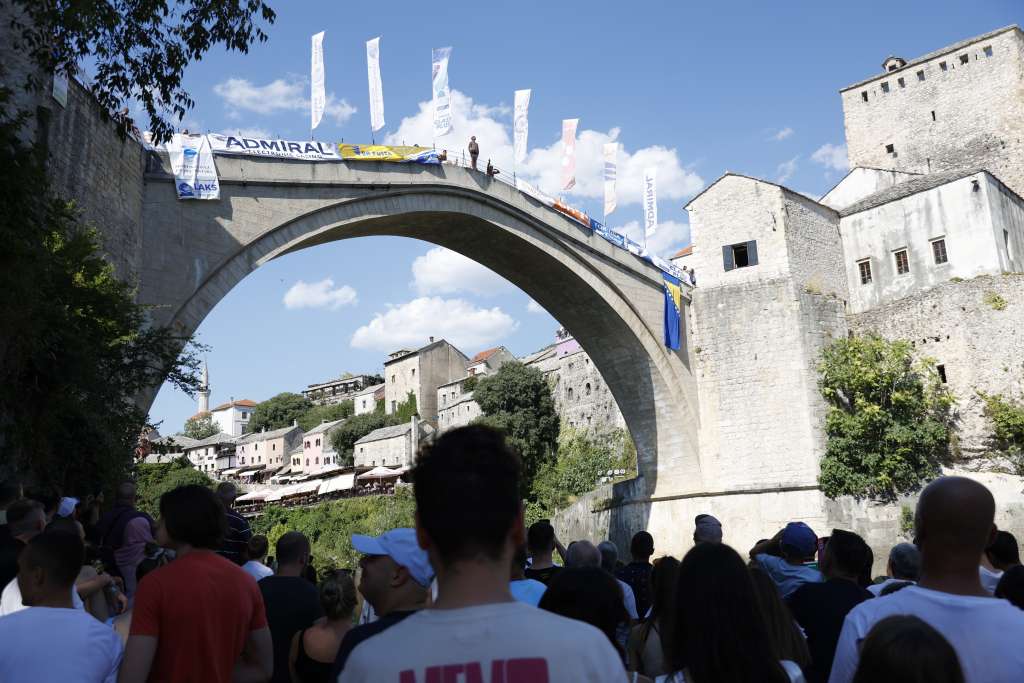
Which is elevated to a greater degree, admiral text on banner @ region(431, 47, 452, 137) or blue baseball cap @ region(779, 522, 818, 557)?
admiral text on banner @ region(431, 47, 452, 137)

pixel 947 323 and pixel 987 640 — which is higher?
pixel 947 323

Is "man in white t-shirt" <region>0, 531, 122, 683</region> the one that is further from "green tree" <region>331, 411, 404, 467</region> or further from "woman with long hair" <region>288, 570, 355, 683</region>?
"green tree" <region>331, 411, 404, 467</region>

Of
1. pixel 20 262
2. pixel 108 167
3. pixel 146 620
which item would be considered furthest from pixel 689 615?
pixel 108 167

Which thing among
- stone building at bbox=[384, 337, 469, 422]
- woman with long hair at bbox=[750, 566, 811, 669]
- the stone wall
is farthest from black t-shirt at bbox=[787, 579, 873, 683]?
stone building at bbox=[384, 337, 469, 422]

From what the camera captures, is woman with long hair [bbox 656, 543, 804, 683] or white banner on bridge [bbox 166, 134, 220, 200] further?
white banner on bridge [bbox 166, 134, 220, 200]

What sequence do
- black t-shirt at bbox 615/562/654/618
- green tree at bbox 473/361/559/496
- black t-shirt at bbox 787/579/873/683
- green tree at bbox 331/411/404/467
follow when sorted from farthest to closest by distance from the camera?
green tree at bbox 331/411/404/467 < green tree at bbox 473/361/559/496 < black t-shirt at bbox 615/562/654/618 < black t-shirt at bbox 787/579/873/683

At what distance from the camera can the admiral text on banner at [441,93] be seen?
20078mm

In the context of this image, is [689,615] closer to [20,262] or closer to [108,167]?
[20,262]

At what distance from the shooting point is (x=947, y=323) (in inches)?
872

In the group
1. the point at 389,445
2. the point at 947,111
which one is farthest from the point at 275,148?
the point at 389,445

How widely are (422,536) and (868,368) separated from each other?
21919mm

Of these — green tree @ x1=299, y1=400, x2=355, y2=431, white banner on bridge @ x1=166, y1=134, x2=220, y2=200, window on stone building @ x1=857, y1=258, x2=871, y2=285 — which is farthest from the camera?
green tree @ x1=299, y1=400, x2=355, y2=431

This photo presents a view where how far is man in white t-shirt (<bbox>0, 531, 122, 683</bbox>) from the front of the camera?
9.34ft

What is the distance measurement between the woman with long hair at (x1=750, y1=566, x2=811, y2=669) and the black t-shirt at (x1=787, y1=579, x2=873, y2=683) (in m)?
1.20
